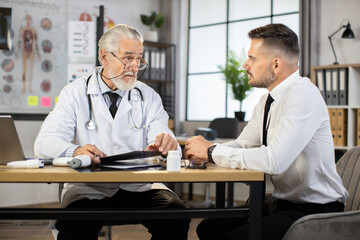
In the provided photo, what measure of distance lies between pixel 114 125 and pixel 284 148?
958mm

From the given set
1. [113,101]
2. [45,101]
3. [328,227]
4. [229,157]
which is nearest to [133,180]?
[229,157]

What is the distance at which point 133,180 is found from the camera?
1.45 metres

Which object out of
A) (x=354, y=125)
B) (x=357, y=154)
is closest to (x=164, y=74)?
(x=354, y=125)

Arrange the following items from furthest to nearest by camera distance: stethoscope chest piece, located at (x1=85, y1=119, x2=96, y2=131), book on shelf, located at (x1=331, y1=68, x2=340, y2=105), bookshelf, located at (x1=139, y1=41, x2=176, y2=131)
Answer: bookshelf, located at (x1=139, y1=41, x2=176, y2=131) → book on shelf, located at (x1=331, y1=68, x2=340, y2=105) → stethoscope chest piece, located at (x1=85, y1=119, x2=96, y2=131)

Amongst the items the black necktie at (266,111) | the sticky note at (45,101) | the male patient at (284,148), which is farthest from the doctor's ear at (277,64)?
the sticky note at (45,101)

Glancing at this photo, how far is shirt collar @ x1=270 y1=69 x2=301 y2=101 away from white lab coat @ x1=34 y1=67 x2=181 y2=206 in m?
0.69

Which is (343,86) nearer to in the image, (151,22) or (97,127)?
(151,22)

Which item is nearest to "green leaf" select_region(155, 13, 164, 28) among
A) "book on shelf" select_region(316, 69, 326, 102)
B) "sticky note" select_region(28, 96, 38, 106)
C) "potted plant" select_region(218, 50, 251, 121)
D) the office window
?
the office window

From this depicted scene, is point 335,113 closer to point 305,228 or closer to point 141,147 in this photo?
point 141,147

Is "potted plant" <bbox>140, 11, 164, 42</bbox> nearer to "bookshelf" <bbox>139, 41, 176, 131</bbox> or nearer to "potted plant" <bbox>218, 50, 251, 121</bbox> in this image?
"bookshelf" <bbox>139, 41, 176, 131</bbox>

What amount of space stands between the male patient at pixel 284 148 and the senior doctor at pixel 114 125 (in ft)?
1.02

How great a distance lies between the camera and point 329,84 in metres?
4.64

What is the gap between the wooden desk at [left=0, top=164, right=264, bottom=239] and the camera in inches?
56.3

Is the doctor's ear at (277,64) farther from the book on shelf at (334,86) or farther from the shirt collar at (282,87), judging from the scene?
the book on shelf at (334,86)
